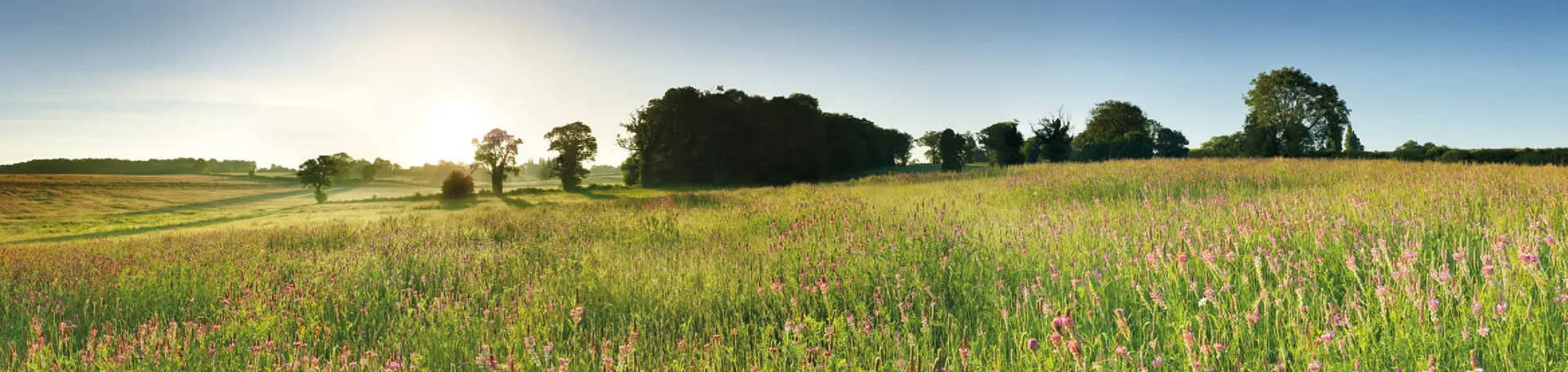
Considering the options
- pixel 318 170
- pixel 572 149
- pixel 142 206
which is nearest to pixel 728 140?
pixel 572 149

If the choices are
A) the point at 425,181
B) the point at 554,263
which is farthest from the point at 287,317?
the point at 425,181

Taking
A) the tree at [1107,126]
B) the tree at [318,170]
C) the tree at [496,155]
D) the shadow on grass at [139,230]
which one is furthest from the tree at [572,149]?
the tree at [1107,126]

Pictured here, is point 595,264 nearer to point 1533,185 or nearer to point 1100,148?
point 1533,185

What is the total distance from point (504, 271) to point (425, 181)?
300ft

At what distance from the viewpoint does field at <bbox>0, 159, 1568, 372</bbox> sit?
100 inches

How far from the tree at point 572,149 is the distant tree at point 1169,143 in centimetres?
5784

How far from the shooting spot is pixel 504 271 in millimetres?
5742

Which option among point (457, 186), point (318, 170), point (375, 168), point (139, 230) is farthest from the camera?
point (375, 168)

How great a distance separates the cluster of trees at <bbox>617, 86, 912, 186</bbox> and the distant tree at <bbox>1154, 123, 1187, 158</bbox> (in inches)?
1744

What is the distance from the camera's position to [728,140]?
42.3 metres

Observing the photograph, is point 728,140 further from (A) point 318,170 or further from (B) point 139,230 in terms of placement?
(A) point 318,170

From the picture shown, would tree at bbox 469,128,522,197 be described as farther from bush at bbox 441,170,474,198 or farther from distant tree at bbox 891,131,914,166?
distant tree at bbox 891,131,914,166

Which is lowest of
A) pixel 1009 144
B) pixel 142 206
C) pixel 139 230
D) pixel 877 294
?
pixel 139 230

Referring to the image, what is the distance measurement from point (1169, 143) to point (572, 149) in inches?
2487
